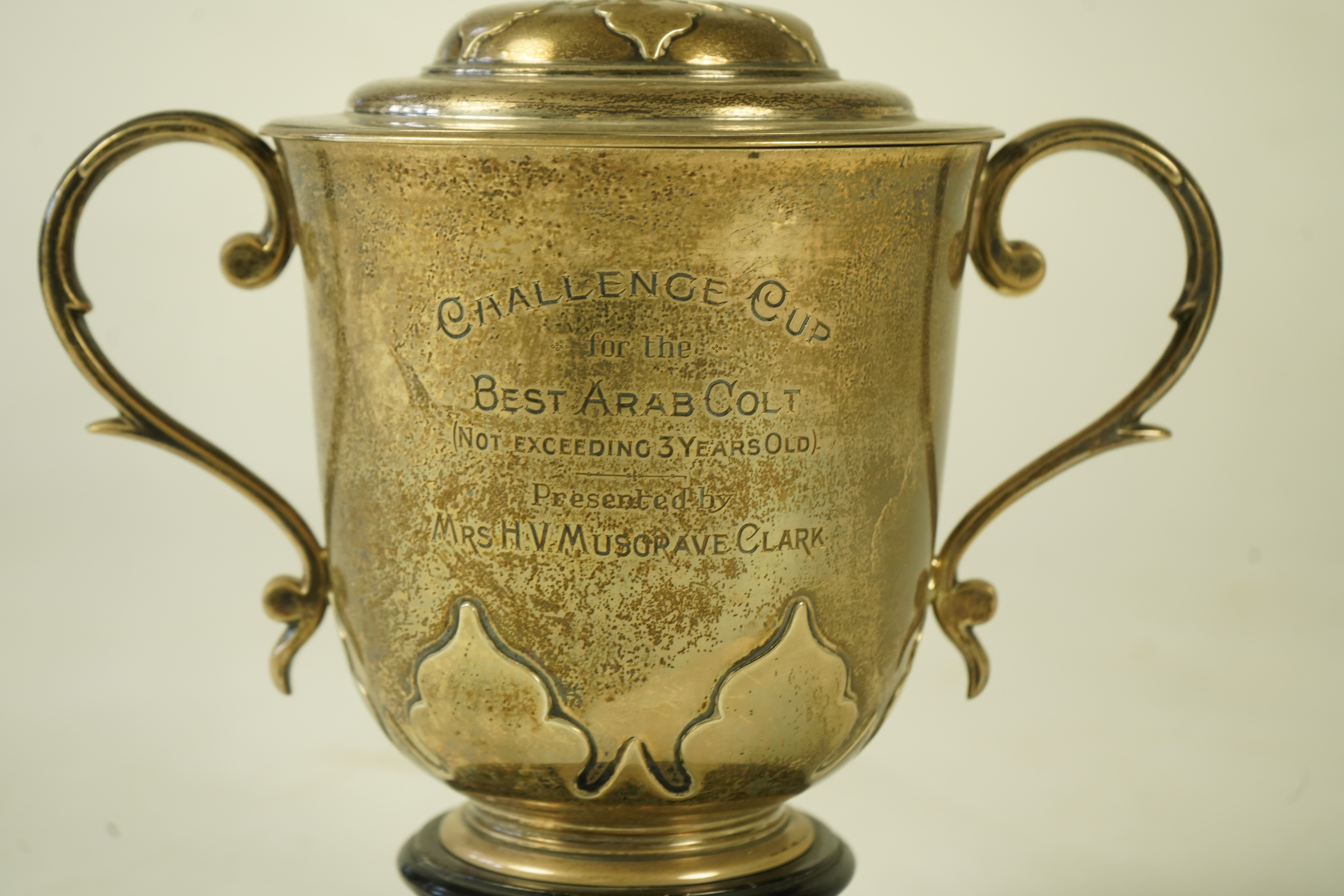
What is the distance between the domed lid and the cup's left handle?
0.26 ft

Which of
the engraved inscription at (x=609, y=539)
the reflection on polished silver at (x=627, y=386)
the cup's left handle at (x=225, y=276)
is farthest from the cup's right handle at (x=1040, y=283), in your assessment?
the cup's left handle at (x=225, y=276)

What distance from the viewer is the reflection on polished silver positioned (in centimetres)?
137

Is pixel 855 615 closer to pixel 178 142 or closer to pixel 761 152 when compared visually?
pixel 761 152

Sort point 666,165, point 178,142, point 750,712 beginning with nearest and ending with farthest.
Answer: point 666,165 → point 750,712 → point 178,142

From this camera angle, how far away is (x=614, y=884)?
1.54m

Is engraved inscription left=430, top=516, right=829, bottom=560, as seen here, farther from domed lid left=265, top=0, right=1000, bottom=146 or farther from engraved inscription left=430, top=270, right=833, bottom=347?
domed lid left=265, top=0, right=1000, bottom=146

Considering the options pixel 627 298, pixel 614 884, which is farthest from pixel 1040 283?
pixel 614 884

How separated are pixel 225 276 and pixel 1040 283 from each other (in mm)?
708

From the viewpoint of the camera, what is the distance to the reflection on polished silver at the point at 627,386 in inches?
53.7

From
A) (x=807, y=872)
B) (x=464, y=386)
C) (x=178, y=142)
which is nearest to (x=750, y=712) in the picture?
(x=807, y=872)

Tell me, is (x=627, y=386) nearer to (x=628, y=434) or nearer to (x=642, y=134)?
(x=628, y=434)

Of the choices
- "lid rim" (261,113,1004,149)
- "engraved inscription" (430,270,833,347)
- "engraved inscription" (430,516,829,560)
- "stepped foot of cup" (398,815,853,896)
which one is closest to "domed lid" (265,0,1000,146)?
"lid rim" (261,113,1004,149)

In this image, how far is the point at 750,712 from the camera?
4.82ft

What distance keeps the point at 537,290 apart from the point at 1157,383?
0.58 meters
